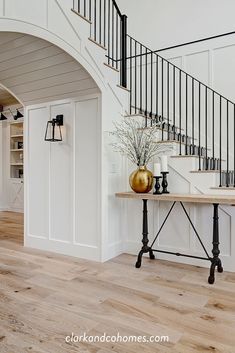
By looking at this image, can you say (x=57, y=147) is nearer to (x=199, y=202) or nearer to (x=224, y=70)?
(x=199, y=202)

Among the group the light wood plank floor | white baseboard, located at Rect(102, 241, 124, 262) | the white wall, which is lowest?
the light wood plank floor

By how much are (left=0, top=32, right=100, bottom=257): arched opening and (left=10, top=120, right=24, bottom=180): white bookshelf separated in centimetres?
378

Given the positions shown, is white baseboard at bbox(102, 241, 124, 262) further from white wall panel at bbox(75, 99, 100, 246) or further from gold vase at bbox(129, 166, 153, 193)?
gold vase at bbox(129, 166, 153, 193)

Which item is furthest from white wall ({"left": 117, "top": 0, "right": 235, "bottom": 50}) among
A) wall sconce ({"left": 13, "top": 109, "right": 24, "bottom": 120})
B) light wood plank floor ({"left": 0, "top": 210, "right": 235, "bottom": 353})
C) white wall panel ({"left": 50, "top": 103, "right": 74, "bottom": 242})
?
light wood plank floor ({"left": 0, "top": 210, "right": 235, "bottom": 353})

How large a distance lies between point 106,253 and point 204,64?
3.72m

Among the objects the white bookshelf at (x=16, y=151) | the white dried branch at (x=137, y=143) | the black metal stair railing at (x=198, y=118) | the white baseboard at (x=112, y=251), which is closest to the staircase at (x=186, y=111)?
the black metal stair railing at (x=198, y=118)

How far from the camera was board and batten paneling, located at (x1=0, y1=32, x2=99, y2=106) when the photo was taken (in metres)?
2.68

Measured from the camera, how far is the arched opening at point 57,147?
312 cm

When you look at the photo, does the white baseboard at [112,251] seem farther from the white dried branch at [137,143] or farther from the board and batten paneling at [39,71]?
the board and batten paneling at [39,71]

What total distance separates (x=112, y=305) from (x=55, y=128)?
95.2 inches

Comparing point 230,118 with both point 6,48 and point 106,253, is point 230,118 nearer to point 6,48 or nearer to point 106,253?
point 106,253

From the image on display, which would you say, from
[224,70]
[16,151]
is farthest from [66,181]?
[16,151]

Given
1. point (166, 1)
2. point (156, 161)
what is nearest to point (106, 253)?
point (156, 161)

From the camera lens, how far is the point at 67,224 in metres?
3.71
